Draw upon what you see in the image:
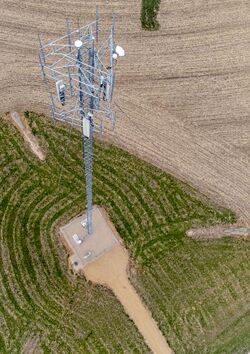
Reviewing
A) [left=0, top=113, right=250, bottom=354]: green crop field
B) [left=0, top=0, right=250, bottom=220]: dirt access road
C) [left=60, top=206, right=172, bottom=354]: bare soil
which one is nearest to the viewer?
[left=0, top=113, right=250, bottom=354]: green crop field

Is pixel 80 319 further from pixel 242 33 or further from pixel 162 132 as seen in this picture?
pixel 242 33

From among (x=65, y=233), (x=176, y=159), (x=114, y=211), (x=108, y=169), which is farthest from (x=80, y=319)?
(x=176, y=159)

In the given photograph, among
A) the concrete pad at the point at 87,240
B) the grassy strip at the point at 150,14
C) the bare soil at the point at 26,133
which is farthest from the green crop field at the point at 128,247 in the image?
the grassy strip at the point at 150,14

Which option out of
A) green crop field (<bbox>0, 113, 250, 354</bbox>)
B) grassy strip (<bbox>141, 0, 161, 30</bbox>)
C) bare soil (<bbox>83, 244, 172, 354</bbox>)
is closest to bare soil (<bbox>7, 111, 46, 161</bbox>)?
green crop field (<bbox>0, 113, 250, 354</bbox>)

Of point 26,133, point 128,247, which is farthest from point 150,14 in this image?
point 128,247

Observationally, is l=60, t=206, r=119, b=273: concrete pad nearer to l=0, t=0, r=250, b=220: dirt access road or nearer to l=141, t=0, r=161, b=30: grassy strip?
l=0, t=0, r=250, b=220: dirt access road

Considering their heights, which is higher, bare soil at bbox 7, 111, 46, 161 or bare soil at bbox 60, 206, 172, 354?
bare soil at bbox 7, 111, 46, 161
